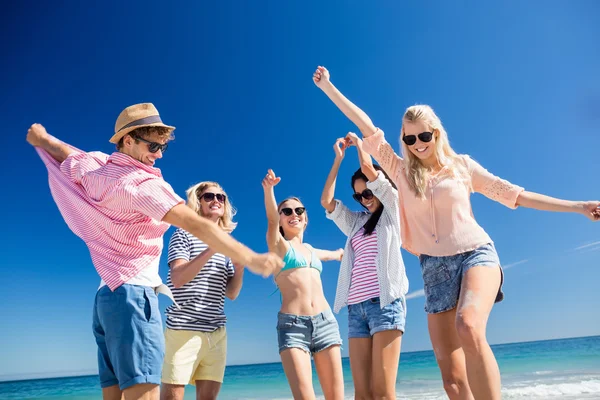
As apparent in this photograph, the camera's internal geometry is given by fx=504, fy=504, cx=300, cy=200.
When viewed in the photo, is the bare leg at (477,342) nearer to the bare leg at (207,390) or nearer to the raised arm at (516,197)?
the raised arm at (516,197)

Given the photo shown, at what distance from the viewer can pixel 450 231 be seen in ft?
12.9

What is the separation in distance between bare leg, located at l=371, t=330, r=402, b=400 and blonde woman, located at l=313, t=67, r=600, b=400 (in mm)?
868

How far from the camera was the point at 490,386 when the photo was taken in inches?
131

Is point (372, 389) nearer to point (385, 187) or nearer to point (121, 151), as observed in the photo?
point (385, 187)

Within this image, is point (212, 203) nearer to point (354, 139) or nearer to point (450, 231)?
point (354, 139)

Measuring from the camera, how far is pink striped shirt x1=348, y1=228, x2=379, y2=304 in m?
5.22

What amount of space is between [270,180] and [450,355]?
2156 mm

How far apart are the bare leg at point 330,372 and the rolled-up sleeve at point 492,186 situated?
6.93 feet

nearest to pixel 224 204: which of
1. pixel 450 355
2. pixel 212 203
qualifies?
pixel 212 203

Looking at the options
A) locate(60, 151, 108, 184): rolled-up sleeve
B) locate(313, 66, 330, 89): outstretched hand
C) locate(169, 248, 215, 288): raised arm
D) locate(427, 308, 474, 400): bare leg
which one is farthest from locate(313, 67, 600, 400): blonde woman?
locate(60, 151, 108, 184): rolled-up sleeve

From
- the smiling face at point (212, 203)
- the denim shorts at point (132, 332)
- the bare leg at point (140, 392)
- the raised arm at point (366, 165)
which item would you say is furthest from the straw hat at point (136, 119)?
the raised arm at point (366, 165)

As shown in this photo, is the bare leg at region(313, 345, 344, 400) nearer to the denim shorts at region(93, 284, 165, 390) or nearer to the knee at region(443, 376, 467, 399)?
the knee at region(443, 376, 467, 399)

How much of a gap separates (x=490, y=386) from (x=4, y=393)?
3902cm

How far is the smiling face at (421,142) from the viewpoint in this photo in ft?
13.9
